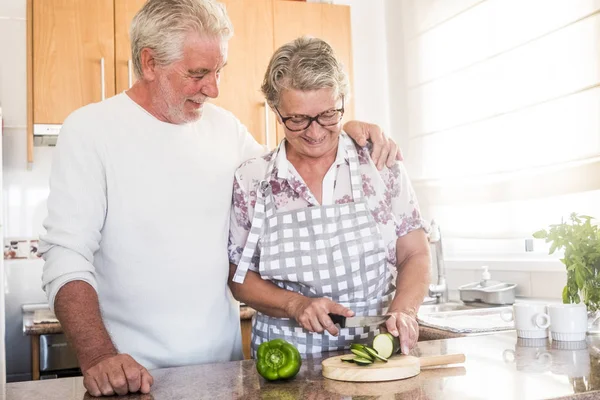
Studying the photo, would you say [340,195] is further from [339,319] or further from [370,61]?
[370,61]

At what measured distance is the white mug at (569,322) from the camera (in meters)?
1.69

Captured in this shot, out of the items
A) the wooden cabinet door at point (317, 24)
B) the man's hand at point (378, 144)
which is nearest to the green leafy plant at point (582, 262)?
the man's hand at point (378, 144)

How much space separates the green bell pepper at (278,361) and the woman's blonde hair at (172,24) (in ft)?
2.42

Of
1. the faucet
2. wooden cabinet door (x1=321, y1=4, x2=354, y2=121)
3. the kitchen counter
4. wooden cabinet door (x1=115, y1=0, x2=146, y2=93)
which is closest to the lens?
the kitchen counter

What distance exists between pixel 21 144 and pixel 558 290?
252cm

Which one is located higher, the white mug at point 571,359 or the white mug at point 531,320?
the white mug at point 531,320

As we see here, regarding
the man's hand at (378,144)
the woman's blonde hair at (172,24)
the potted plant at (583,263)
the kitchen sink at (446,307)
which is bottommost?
the kitchen sink at (446,307)

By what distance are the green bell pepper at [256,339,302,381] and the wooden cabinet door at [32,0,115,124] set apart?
210cm

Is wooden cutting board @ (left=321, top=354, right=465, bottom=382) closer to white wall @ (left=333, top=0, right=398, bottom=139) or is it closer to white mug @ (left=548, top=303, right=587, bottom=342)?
white mug @ (left=548, top=303, right=587, bottom=342)

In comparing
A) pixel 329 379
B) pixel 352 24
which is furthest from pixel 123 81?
pixel 329 379

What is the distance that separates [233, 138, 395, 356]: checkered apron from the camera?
5.67 feet

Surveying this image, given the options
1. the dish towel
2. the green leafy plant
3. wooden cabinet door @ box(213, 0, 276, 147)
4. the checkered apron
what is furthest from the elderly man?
wooden cabinet door @ box(213, 0, 276, 147)

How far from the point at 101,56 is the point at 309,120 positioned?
185 cm

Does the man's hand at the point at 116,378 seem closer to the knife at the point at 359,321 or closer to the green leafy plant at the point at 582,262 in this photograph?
the knife at the point at 359,321
